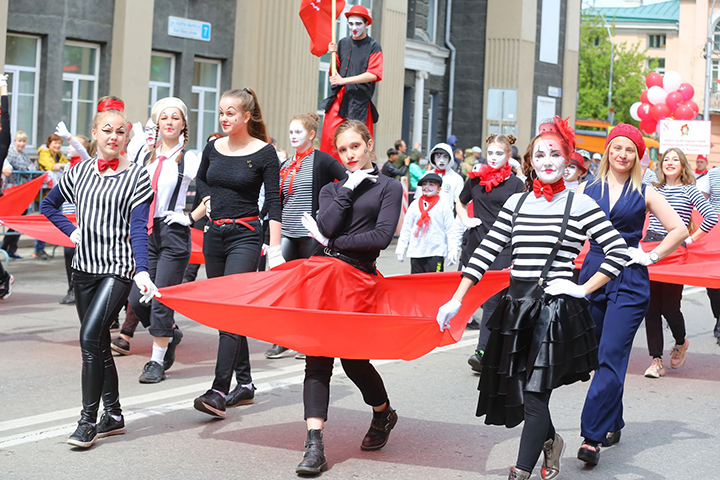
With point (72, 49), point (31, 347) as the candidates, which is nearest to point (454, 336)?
point (31, 347)

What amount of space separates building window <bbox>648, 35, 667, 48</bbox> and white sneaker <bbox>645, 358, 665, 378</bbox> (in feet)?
299

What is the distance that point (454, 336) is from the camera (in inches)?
234

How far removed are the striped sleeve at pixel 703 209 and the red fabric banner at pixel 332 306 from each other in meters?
4.16

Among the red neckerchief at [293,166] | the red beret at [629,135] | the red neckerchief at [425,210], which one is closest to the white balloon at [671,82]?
the red neckerchief at [425,210]

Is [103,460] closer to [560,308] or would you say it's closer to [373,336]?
[373,336]

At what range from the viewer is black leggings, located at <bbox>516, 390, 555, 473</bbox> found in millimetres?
5469

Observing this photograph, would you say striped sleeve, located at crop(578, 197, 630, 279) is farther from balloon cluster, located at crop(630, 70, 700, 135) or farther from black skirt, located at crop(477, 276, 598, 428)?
balloon cluster, located at crop(630, 70, 700, 135)

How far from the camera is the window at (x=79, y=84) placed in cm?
2256

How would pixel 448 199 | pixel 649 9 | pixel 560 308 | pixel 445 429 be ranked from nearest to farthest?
pixel 560 308 < pixel 445 429 < pixel 448 199 < pixel 649 9

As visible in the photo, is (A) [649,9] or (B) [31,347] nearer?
(B) [31,347]

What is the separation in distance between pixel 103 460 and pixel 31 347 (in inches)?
152

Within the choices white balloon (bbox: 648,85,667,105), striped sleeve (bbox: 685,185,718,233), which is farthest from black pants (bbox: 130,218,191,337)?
white balloon (bbox: 648,85,667,105)

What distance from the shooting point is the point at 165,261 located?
8.28 m

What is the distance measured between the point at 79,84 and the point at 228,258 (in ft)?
55.5
